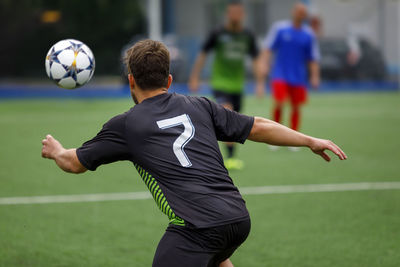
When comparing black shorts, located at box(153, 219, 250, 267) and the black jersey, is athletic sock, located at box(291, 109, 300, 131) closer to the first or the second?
the black jersey

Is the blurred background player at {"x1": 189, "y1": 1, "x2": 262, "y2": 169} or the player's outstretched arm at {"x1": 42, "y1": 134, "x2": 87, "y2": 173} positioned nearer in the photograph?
the player's outstretched arm at {"x1": 42, "y1": 134, "x2": 87, "y2": 173}

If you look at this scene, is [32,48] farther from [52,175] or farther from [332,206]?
[332,206]

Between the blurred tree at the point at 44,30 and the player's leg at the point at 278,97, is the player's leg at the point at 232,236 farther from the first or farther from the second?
the blurred tree at the point at 44,30

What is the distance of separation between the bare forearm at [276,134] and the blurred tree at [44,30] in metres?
24.0

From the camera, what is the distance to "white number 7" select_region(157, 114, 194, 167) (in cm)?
343

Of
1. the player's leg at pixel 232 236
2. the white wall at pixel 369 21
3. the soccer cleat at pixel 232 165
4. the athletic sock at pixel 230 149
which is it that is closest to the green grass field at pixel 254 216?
the soccer cleat at pixel 232 165

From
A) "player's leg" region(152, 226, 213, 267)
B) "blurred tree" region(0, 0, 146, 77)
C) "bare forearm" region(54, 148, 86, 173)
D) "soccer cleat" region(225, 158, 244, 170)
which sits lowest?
"blurred tree" region(0, 0, 146, 77)

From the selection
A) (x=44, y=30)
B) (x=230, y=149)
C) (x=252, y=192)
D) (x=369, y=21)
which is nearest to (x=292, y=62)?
(x=230, y=149)

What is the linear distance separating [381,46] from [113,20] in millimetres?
12037

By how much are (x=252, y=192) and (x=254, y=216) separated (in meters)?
1.19

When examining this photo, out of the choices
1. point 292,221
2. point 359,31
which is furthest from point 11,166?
point 359,31

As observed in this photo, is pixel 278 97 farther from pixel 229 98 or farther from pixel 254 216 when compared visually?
pixel 254 216

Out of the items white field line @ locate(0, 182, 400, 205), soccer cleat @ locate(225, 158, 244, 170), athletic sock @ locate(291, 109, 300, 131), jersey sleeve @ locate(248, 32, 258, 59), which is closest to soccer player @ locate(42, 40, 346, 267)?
white field line @ locate(0, 182, 400, 205)

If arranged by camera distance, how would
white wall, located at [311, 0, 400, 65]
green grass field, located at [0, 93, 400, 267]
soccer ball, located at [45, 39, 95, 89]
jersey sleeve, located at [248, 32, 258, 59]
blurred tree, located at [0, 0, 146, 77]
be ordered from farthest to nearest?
white wall, located at [311, 0, 400, 65]
blurred tree, located at [0, 0, 146, 77]
jersey sleeve, located at [248, 32, 258, 59]
green grass field, located at [0, 93, 400, 267]
soccer ball, located at [45, 39, 95, 89]
